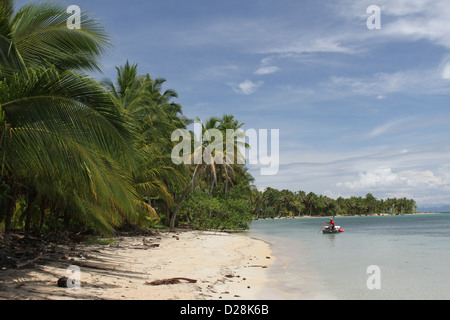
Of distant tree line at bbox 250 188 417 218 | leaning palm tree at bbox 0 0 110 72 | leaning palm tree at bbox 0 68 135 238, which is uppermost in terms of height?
leaning palm tree at bbox 0 0 110 72

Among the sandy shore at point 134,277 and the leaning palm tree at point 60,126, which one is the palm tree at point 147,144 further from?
the leaning palm tree at point 60,126

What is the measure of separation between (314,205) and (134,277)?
428 ft

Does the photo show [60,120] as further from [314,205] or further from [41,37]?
[314,205]

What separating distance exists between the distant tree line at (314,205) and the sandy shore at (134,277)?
8360cm

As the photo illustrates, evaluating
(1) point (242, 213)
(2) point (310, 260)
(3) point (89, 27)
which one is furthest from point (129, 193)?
(1) point (242, 213)

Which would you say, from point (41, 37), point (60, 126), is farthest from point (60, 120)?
point (41, 37)

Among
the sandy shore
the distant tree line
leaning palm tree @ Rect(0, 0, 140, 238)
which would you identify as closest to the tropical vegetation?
leaning palm tree @ Rect(0, 0, 140, 238)

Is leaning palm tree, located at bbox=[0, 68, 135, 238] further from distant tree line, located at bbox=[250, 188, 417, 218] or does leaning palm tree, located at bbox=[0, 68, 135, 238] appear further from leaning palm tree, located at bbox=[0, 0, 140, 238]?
distant tree line, located at bbox=[250, 188, 417, 218]

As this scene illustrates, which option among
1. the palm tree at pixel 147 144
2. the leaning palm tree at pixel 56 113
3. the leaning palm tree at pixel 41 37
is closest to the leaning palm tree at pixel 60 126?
the leaning palm tree at pixel 56 113

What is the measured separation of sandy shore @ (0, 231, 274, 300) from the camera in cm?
528

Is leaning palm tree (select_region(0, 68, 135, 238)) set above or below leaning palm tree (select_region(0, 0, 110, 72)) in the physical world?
below

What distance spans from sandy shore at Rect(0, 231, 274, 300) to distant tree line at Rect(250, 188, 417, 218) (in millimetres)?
83597

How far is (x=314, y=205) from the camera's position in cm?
13175
